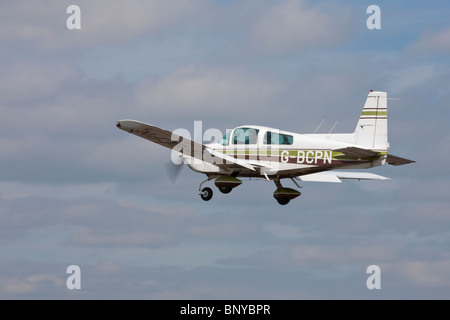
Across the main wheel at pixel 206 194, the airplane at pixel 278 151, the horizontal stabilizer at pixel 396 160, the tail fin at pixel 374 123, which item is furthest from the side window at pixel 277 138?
the horizontal stabilizer at pixel 396 160

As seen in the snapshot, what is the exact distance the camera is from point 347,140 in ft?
140

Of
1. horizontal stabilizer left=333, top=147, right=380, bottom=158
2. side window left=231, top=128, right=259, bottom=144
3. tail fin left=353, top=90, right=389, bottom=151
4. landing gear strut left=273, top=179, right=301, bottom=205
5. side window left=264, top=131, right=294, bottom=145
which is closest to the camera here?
horizontal stabilizer left=333, top=147, right=380, bottom=158

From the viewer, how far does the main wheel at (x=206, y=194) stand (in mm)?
44344

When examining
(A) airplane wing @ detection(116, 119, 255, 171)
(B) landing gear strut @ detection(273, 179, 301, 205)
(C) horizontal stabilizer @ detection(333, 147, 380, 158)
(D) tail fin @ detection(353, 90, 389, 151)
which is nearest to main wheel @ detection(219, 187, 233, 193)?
(A) airplane wing @ detection(116, 119, 255, 171)

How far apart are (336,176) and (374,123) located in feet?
15.4

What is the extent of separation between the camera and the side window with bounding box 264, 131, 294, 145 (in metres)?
43.2

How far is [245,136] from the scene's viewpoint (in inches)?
1724

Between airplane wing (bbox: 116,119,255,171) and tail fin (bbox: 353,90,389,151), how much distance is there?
429cm

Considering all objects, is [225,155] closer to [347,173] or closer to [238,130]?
[238,130]

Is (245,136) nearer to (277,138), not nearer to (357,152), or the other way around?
(277,138)

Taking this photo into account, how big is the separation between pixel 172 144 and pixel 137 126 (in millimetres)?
2388

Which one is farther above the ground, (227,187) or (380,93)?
(380,93)

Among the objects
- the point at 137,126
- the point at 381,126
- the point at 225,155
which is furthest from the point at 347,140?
the point at 137,126

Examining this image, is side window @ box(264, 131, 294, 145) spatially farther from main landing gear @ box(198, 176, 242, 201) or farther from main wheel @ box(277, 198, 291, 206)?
main wheel @ box(277, 198, 291, 206)
